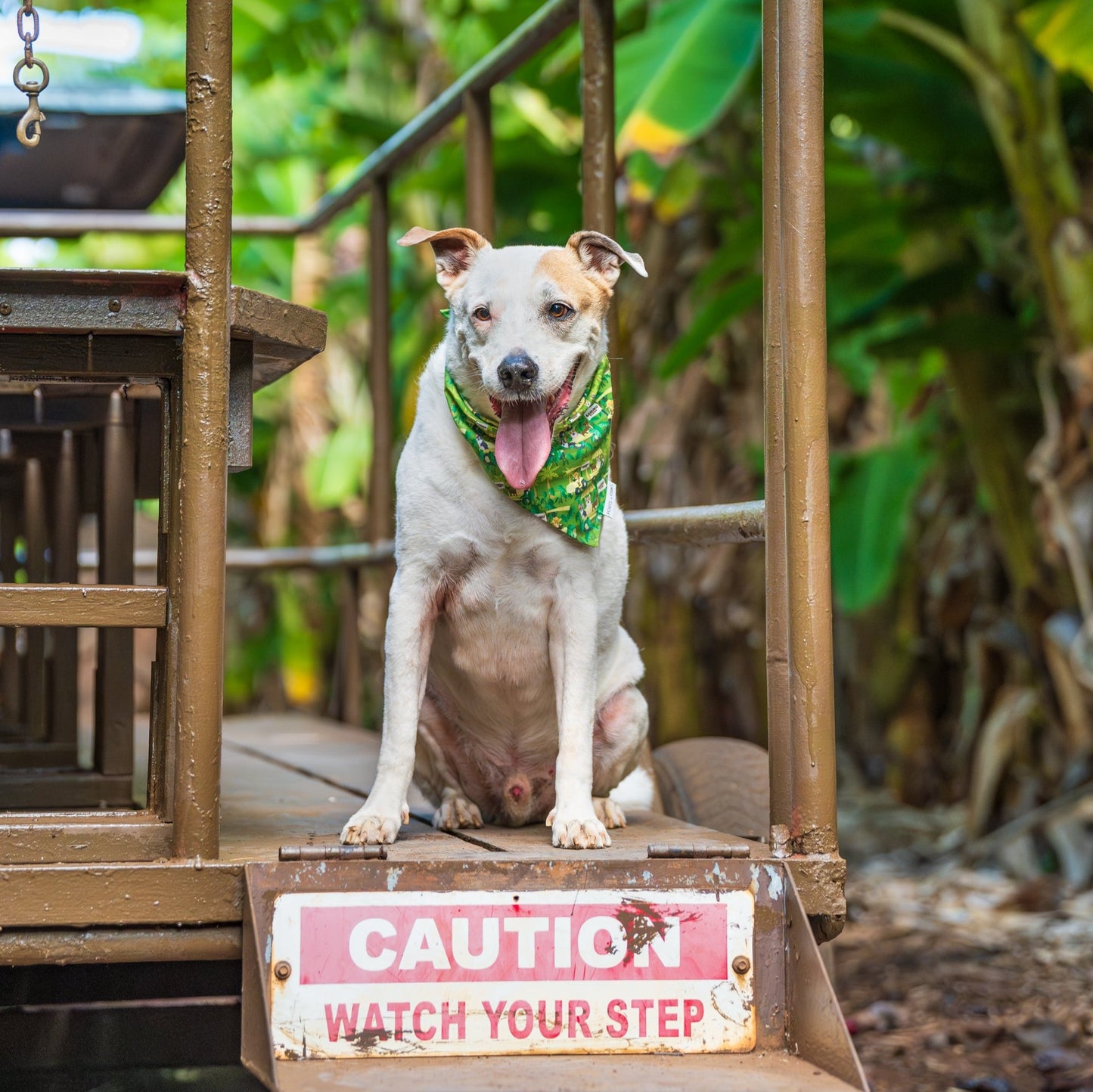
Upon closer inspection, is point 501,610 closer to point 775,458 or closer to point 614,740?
point 614,740

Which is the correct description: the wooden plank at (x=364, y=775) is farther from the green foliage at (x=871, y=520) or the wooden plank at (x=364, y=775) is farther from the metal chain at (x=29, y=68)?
the green foliage at (x=871, y=520)

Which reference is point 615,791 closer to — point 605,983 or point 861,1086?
point 605,983

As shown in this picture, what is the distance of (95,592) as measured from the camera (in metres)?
2.21

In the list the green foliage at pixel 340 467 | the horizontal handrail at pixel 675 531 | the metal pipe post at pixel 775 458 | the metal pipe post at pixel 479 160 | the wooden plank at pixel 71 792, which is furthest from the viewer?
the green foliage at pixel 340 467

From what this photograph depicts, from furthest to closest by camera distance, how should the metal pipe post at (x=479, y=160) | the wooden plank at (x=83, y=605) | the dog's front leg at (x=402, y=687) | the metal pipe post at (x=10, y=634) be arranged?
the metal pipe post at (x=479, y=160) → the metal pipe post at (x=10, y=634) → the dog's front leg at (x=402, y=687) → the wooden plank at (x=83, y=605)

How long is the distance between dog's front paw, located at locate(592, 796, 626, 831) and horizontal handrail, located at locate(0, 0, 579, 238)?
1.86 meters

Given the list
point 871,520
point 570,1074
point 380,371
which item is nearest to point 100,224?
point 380,371

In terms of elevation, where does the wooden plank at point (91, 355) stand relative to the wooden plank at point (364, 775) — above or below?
above

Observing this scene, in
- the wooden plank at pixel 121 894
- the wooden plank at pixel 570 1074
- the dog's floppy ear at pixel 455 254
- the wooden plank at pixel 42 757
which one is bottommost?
the wooden plank at pixel 570 1074

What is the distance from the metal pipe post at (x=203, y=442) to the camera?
7.13 ft

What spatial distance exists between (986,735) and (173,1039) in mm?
4393

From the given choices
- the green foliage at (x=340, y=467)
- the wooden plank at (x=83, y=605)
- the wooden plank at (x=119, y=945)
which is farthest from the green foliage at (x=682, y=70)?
the green foliage at (x=340, y=467)

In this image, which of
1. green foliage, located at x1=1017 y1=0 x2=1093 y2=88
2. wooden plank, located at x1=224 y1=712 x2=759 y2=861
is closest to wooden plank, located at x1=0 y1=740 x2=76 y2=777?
wooden plank, located at x1=224 y1=712 x2=759 y2=861

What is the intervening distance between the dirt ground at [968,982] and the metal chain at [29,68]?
116 inches
